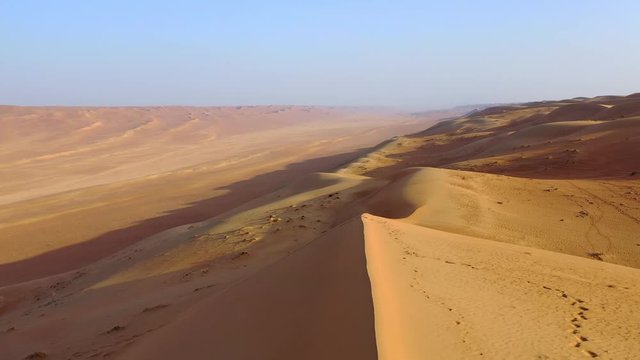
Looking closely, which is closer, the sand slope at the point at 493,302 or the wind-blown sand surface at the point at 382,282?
the sand slope at the point at 493,302

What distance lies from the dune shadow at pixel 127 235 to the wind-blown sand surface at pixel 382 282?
2942mm

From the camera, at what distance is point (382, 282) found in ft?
18.1

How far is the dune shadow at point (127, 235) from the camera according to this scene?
1577 cm

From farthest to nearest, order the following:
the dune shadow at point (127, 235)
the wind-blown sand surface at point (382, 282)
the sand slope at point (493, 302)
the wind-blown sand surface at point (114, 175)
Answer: the wind-blown sand surface at point (114, 175) → the dune shadow at point (127, 235) → the wind-blown sand surface at point (382, 282) → the sand slope at point (493, 302)

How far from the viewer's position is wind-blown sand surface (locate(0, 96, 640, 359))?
15.5ft

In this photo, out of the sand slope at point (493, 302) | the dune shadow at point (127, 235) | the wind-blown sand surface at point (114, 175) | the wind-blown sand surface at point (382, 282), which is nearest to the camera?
the sand slope at point (493, 302)

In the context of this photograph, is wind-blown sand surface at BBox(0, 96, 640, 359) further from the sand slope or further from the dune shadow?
the dune shadow

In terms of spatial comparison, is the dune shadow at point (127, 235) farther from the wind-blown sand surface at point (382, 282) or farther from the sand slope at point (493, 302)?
the sand slope at point (493, 302)

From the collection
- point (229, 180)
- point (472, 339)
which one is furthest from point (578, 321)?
point (229, 180)

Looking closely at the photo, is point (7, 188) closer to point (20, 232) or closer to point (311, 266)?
point (20, 232)

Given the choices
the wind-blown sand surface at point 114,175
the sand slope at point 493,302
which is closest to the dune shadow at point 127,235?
the wind-blown sand surface at point 114,175

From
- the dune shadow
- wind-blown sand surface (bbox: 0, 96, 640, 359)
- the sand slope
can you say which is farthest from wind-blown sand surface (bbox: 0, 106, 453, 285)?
the sand slope

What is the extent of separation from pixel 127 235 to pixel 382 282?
51.7 ft

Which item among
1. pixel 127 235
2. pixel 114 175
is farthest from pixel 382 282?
pixel 114 175
